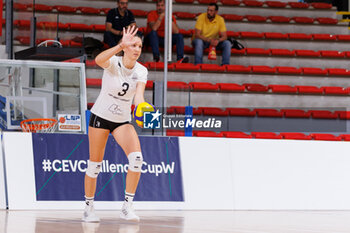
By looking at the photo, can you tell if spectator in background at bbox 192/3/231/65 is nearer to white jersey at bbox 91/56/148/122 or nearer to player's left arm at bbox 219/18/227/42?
player's left arm at bbox 219/18/227/42

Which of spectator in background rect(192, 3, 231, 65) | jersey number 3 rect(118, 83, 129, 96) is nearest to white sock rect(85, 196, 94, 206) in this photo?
jersey number 3 rect(118, 83, 129, 96)

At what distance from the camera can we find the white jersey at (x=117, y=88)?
6312 millimetres

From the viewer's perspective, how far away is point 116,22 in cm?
1320

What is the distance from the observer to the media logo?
344 inches

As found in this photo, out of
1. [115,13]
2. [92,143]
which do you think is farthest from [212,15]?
[92,143]

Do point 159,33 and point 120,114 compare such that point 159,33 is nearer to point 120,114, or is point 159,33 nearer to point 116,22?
point 116,22

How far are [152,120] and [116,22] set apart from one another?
5.00 metres

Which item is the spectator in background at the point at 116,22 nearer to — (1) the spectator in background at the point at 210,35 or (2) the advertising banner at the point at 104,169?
(1) the spectator in background at the point at 210,35

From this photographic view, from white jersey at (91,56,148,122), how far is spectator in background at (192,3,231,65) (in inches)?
290

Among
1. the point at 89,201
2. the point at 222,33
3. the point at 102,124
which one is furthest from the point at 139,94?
the point at 222,33

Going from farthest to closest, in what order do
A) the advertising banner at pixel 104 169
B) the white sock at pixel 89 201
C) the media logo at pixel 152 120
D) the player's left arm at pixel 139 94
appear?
the media logo at pixel 152 120 → the advertising banner at pixel 104 169 → the white sock at pixel 89 201 → the player's left arm at pixel 139 94

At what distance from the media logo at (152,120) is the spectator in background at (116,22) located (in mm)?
4472

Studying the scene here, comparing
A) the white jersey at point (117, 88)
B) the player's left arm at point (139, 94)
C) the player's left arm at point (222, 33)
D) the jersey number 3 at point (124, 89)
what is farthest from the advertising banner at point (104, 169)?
the player's left arm at point (222, 33)

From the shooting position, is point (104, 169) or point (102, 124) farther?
point (104, 169)
